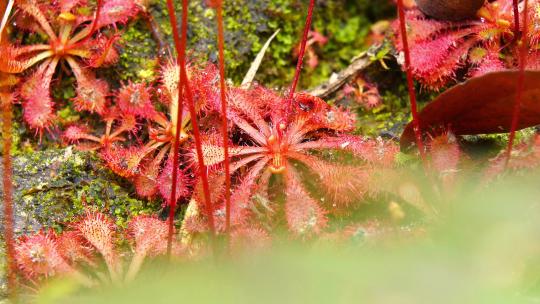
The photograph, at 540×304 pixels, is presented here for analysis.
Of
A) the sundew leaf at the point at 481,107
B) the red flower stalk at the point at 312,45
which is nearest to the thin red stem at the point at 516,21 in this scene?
the sundew leaf at the point at 481,107

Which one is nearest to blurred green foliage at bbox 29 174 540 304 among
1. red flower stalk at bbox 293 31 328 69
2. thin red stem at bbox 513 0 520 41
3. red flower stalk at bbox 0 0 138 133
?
thin red stem at bbox 513 0 520 41

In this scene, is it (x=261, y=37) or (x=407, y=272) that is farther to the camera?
(x=261, y=37)

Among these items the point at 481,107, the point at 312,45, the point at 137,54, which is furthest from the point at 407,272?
the point at 312,45

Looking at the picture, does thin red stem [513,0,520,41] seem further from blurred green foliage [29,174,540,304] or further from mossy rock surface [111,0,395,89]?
blurred green foliage [29,174,540,304]

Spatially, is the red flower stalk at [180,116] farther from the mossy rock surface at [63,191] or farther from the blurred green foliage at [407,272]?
the blurred green foliage at [407,272]

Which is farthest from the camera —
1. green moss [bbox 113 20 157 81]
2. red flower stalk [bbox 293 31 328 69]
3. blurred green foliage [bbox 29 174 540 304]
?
red flower stalk [bbox 293 31 328 69]

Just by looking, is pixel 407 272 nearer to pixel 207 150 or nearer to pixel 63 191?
pixel 207 150
